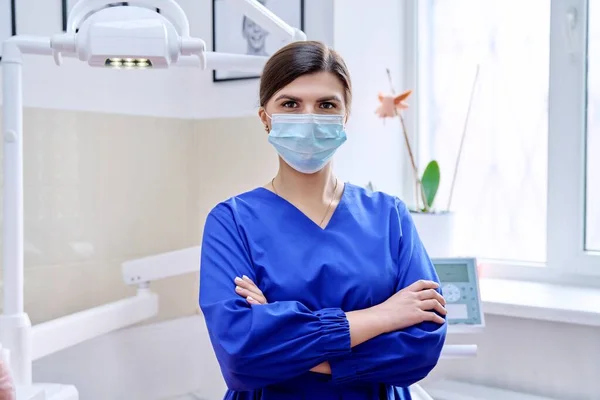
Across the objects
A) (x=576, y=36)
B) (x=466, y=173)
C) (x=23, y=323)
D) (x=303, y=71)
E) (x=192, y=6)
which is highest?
(x=192, y=6)

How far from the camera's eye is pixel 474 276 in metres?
1.55

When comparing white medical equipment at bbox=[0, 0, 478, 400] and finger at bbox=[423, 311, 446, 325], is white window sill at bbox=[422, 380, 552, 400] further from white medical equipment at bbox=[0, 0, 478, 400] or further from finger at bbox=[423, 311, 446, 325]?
finger at bbox=[423, 311, 446, 325]

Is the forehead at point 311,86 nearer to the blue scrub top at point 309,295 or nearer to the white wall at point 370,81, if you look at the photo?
the blue scrub top at point 309,295

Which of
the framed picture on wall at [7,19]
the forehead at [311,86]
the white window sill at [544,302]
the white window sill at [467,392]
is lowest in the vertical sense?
the white window sill at [467,392]

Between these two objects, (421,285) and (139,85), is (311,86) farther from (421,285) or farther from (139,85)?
(139,85)

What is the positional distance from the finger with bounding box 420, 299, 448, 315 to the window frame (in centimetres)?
101

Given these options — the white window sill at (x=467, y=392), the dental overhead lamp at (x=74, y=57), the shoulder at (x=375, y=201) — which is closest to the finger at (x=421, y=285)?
the shoulder at (x=375, y=201)

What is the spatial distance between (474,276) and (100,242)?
1.21m

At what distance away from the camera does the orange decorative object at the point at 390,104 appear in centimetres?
205

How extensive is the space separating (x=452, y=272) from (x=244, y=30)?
1.18 meters

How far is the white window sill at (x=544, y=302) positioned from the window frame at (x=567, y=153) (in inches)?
2.8

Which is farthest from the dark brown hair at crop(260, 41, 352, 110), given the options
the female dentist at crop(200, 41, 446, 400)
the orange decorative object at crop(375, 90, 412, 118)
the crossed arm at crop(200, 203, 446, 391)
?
the orange decorative object at crop(375, 90, 412, 118)

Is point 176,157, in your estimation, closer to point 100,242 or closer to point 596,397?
point 100,242

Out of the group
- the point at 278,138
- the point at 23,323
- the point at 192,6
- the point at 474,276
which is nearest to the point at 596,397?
the point at 474,276
